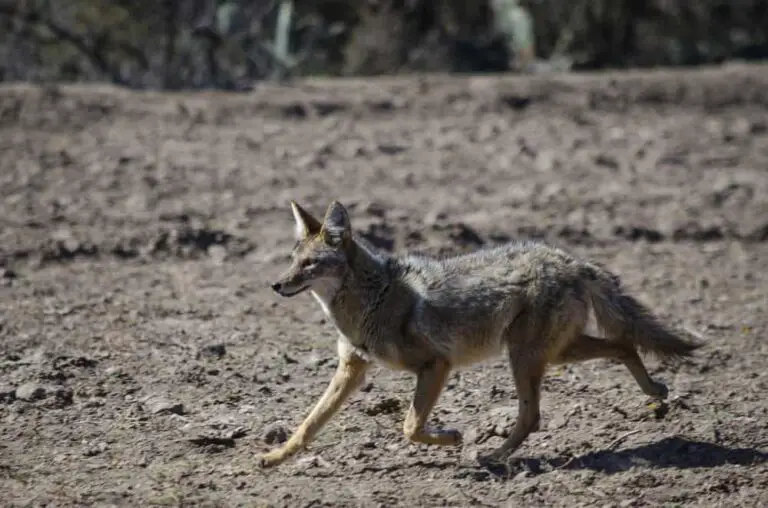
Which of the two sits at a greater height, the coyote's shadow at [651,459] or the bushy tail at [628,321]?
the bushy tail at [628,321]

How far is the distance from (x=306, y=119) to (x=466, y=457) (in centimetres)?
883

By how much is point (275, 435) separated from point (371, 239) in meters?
4.56

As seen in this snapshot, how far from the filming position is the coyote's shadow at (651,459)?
5996mm

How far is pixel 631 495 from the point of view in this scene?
18.7ft

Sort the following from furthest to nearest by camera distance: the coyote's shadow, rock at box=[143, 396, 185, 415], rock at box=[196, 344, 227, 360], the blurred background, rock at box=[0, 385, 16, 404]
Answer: the blurred background < rock at box=[196, 344, 227, 360] < rock at box=[0, 385, 16, 404] < rock at box=[143, 396, 185, 415] < the coyote's shadow

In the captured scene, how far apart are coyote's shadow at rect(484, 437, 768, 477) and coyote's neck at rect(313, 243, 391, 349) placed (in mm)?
924

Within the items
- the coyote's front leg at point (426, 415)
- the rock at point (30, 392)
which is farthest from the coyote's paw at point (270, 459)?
the rock at point (30, 392)

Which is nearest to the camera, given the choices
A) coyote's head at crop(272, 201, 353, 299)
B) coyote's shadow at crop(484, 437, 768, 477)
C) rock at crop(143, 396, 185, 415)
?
coyote's shadow at crop(484, 437, 768, 477)

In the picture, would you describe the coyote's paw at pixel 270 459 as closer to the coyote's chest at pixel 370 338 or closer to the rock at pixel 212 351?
the coyote's chest at pixel 370 338

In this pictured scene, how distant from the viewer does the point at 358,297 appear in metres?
6.39

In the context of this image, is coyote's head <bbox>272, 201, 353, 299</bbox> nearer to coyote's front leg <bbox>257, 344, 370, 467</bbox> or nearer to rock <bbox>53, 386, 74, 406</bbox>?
coyote's front leg <bbox>257, 344, 370, 467</bbox>

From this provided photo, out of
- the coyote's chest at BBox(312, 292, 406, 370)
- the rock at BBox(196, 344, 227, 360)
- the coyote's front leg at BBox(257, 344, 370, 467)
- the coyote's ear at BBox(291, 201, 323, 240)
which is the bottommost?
the rock at BBox(196, 344, 227, 360)

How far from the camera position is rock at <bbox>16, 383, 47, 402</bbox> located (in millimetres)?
6930

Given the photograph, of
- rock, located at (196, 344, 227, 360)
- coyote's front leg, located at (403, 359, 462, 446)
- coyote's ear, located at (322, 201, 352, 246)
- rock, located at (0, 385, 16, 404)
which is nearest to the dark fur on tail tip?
coyote's front leg, located at (403, 359, 462, 446)
